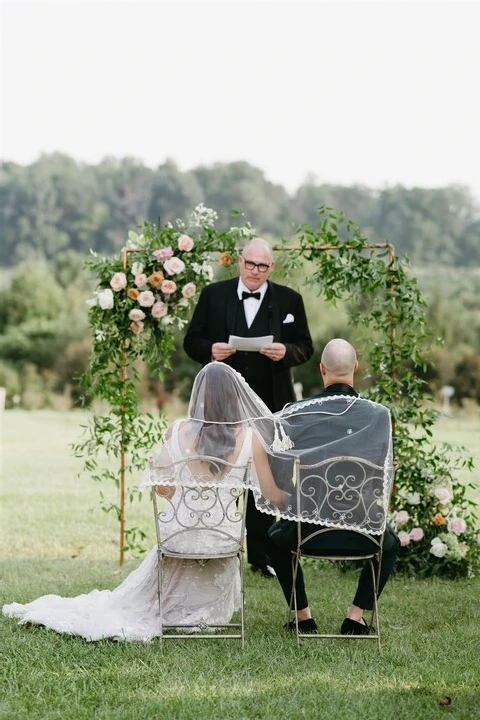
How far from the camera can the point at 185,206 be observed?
26.9 metres

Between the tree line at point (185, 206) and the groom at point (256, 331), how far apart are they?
16224 millimetres

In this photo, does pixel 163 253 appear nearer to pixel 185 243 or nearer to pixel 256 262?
pixel 185 243

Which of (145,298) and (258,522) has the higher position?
(145,298)

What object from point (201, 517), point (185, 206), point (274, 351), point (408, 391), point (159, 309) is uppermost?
point (185, 206)

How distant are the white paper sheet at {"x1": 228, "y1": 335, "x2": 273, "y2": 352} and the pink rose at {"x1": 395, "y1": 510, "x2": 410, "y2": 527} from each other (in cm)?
161

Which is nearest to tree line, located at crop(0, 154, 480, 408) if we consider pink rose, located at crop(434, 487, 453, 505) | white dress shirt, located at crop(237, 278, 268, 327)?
pink rose, located at crop(434, 487, 453, 505)

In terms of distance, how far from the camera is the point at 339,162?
25797 millimetres

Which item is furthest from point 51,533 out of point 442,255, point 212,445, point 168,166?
point 168,166

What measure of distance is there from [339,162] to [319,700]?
23135mm

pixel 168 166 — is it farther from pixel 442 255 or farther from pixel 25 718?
pixel 25 718

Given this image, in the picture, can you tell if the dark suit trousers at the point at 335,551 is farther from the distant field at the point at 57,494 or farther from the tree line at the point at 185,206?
the tree line at the point at 185,206

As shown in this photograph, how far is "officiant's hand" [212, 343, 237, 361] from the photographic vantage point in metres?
5.78

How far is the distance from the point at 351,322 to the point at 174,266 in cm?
127

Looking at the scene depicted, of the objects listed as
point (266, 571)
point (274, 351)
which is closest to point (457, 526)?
point (266, 571)
